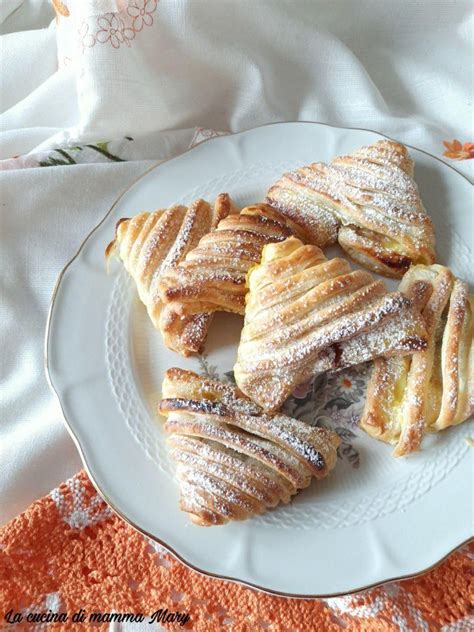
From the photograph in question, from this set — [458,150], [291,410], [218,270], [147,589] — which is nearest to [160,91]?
[218,270]

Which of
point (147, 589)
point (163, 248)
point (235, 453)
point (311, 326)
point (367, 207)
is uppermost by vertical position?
point (367, 207)

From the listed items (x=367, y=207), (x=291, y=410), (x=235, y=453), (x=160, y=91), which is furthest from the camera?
(x=160, y=91)

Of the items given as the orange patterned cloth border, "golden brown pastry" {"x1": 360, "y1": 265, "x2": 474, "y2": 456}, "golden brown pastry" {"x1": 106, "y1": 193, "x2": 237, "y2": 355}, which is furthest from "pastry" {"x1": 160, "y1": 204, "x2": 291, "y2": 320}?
the orange patterned cloth border

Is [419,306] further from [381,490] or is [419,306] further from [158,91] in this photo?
[158,91]

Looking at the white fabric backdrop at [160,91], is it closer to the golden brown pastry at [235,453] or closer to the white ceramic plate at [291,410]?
the white ceramic plate at [291,410]

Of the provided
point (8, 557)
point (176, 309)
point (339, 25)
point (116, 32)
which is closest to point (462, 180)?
point (339, 25)

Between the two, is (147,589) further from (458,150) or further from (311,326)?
(458,150)

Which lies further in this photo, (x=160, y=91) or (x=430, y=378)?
(x=160, y=91)

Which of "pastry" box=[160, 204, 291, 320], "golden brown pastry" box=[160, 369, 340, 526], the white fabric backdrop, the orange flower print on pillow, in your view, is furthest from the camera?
the orange flower print on pillow

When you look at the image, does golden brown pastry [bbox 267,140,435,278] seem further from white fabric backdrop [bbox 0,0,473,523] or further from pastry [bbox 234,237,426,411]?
white fabric backdrop [bbox 0,0,473,523]
